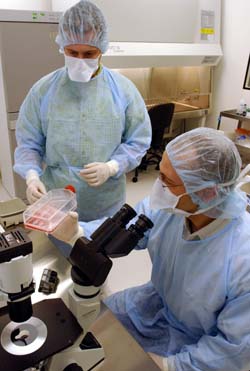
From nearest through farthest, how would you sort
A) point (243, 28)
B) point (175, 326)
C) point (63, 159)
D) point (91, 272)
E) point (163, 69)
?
point (91, 272) → point (175, 326) → point (63, 159) → point (243, 28) → point (163, 69)

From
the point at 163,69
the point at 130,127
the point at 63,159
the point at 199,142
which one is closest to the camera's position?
the point at 199,142

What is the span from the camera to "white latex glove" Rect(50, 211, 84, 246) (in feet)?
3.24

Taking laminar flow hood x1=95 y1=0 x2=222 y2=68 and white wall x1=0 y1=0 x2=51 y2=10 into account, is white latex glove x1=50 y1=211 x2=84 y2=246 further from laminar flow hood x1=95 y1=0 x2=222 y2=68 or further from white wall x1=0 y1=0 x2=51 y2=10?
white wall x1=0 y1=0 x2=51 y2=10

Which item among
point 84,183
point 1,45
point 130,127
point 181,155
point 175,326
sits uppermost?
point 1,45

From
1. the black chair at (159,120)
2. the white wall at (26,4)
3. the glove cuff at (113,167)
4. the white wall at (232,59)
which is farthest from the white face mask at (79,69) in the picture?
the white wall at (232,59)

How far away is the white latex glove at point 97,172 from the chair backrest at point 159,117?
85.3 inches

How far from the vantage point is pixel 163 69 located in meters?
4.27

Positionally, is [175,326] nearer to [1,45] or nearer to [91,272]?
[91,272]

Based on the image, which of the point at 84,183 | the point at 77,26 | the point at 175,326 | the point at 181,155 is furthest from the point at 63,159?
the point at 175,326

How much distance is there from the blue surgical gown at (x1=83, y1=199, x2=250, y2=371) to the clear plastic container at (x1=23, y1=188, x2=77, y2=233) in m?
0.12

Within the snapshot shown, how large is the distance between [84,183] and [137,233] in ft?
2.50

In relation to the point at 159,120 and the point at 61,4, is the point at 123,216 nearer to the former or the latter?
the point at 159,120

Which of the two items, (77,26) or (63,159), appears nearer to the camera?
(77,26)

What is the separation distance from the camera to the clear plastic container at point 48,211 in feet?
3.32
